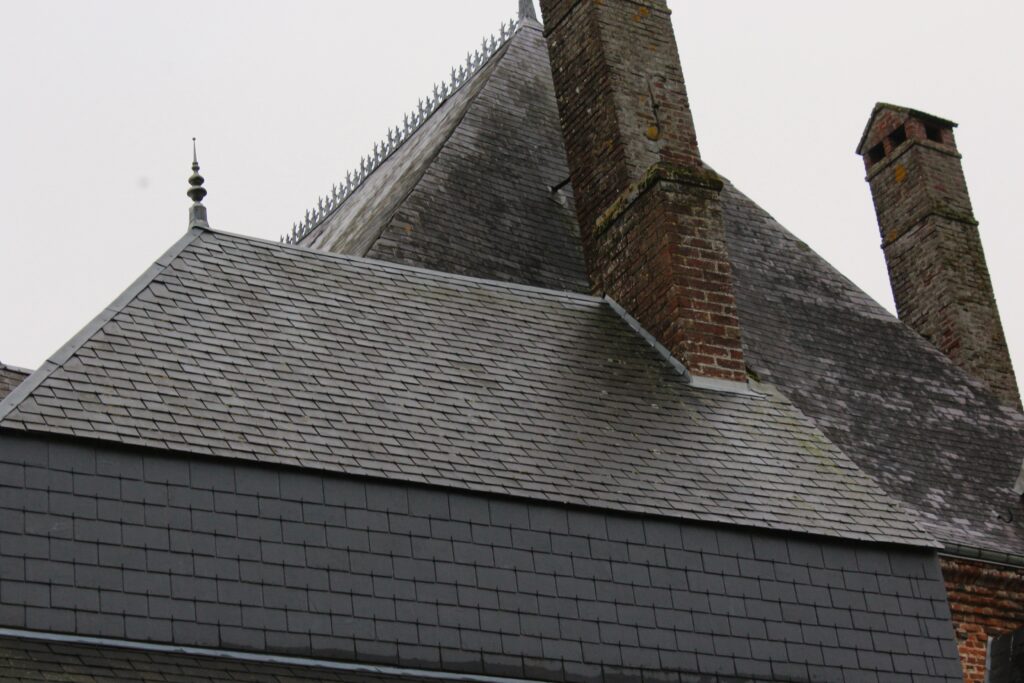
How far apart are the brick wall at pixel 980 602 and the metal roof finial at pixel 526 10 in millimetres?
8450

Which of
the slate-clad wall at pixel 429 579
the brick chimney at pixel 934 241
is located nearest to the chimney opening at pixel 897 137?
the brick chimney at pixel 934 241

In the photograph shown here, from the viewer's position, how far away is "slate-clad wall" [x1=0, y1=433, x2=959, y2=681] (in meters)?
10.3

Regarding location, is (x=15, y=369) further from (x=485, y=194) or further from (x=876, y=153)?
(x=876, y=153)

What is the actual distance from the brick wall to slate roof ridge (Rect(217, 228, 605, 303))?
3.70 m

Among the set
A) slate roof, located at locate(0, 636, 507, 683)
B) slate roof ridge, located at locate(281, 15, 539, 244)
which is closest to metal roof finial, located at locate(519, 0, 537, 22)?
slate roof ridge, located at locate(281, 15, 539, 244)

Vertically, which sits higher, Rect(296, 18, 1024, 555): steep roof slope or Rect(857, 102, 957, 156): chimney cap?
Rect(857, 102, 957, 156): chimney cap

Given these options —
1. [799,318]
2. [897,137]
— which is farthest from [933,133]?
[799,318]

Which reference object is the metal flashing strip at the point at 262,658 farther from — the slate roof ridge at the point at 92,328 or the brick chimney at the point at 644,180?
the brick chimney at the point at 644,180

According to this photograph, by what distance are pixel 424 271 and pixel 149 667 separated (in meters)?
5.30

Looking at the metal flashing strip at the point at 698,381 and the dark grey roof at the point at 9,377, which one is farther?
the dark grey roof at the point at 9,377

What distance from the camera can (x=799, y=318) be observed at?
17.4 metres

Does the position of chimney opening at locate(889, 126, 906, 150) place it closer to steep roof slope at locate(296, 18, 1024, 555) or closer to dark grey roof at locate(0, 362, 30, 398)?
steep roof slope at locate(296, 18, 1024, 555)

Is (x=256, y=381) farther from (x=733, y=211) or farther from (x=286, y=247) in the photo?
(x=733, y=211)

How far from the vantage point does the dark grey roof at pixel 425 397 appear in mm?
11352
